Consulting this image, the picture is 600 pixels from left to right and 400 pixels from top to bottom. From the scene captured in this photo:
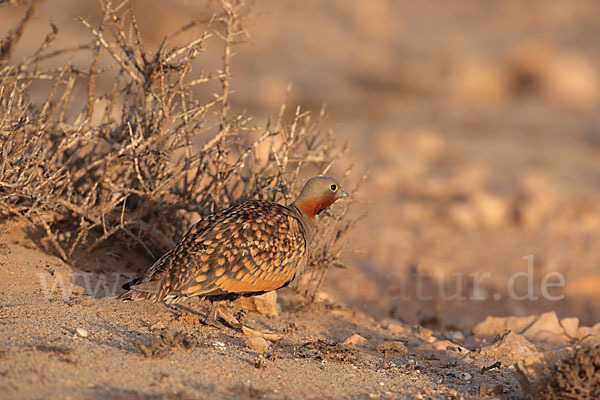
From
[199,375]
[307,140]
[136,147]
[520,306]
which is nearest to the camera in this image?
[199,375]

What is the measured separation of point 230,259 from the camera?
4.83 m

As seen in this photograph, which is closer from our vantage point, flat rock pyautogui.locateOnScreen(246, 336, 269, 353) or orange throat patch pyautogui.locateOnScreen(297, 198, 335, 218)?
flat rock pyautogui.locateOnScreen(246, 336, 269, 353)

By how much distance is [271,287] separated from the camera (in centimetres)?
504

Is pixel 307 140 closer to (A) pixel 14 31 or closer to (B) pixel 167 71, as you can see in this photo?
(B) pixel 167 71

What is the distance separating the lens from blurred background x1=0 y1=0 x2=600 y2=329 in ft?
27.8

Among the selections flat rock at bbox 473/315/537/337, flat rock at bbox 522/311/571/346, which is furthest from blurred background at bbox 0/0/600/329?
flat rock at bbox 522/311/571/346

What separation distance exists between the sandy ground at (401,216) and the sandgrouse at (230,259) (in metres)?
0.33

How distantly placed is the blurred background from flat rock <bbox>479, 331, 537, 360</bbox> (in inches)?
62.3

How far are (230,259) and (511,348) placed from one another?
2302 mm

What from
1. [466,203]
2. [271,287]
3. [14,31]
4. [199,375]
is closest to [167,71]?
[14,31]

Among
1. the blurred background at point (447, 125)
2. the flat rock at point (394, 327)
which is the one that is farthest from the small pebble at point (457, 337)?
the blurred background at point (447, 125)

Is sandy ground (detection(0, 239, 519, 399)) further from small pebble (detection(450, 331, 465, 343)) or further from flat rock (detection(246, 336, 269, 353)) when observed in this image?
small pebble (detection(450, 331, 465, 343))

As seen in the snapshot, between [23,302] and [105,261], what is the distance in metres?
1.23

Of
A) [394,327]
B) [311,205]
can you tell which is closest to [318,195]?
[311,205]
